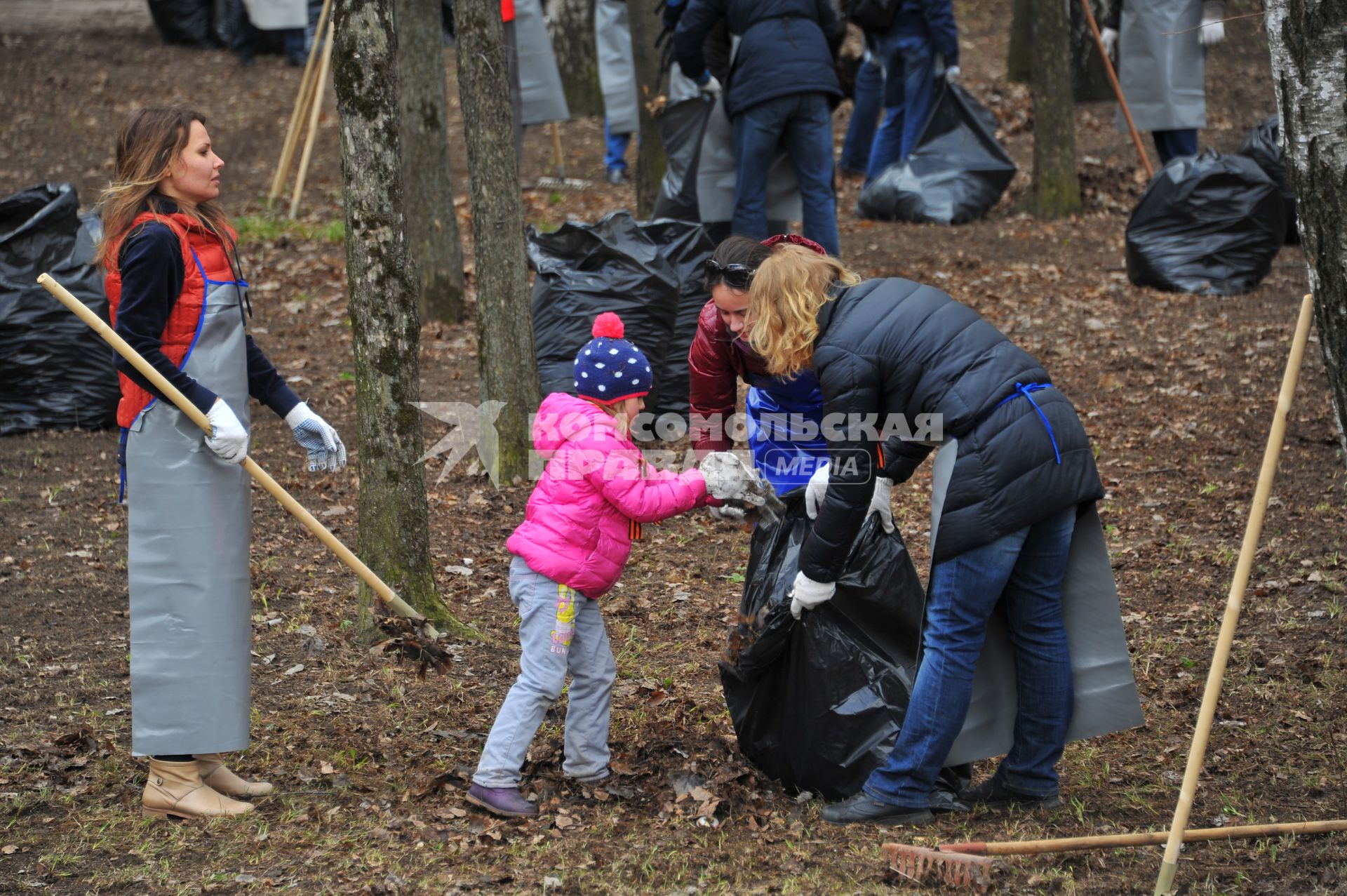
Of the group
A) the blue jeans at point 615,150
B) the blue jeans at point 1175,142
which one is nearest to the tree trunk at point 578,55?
the blue jeans at point 615,150

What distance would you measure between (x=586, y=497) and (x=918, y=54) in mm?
7648

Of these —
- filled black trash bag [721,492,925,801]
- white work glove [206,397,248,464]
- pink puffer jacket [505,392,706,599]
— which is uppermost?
white work glove [206,397,248,464]

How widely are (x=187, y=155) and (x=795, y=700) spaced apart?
2130 millimetres

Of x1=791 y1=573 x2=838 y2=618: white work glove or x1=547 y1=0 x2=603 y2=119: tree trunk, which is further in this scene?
x1=547 y1=0 x2=603 y2=119: tree trunk

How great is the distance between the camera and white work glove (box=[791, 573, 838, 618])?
3303 mm

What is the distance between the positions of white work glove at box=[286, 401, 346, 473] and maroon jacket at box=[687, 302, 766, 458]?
1021 millimetres

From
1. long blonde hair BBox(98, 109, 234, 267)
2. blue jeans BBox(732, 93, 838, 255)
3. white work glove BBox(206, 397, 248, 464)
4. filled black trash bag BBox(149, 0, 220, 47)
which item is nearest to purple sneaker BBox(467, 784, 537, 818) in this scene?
white work glove BBox(206, 397, 248, 464)

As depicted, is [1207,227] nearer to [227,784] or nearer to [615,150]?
[615,150]

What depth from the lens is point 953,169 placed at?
9.87m

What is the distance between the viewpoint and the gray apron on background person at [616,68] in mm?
11023

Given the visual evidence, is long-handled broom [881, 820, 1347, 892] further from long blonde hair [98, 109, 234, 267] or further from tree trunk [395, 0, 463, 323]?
tree trunk [395, 0, 463, 323]

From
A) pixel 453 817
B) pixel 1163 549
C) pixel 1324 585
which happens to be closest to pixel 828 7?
pixel 1163 549

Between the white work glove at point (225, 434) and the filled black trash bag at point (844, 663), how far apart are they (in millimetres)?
1439

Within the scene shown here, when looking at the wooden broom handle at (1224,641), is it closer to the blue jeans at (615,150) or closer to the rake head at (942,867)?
the rake head at (942,867)
